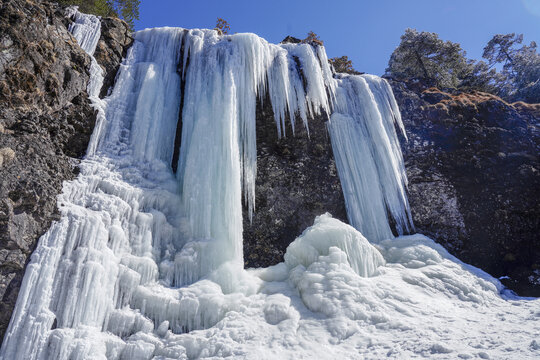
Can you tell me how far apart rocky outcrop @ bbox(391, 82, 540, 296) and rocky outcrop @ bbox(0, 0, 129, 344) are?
7679 millimetres

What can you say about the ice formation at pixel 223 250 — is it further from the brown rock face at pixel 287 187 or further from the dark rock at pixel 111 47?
the brown rock face at pixel 287 187

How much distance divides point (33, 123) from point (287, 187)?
17.0 ft

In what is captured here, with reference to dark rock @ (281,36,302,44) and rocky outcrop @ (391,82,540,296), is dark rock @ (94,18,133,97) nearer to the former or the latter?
dark rock @ (281,36,302,44)

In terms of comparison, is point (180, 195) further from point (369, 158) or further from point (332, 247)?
point (369, 158)

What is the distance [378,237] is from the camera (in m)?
7.26

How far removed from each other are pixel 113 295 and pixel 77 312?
47 cm

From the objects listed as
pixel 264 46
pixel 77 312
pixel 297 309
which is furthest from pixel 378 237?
pixel 77 312

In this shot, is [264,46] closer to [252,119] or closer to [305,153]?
[252,119]

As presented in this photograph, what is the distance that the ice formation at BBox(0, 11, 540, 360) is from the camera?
12.1 ft

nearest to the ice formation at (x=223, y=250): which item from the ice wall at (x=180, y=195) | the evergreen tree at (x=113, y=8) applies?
the ice wall at (x=180, y=195)

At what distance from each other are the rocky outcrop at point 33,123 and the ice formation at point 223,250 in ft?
0.60

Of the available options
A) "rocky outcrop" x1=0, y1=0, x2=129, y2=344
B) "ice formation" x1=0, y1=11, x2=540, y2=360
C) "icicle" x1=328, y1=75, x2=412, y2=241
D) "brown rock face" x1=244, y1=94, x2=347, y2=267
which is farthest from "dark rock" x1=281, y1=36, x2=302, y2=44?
"rocky outcrop" x1=0, y1=0, x2=129, y2=344

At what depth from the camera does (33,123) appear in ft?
15.6

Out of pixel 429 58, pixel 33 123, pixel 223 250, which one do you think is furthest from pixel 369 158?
pixel 429 58
